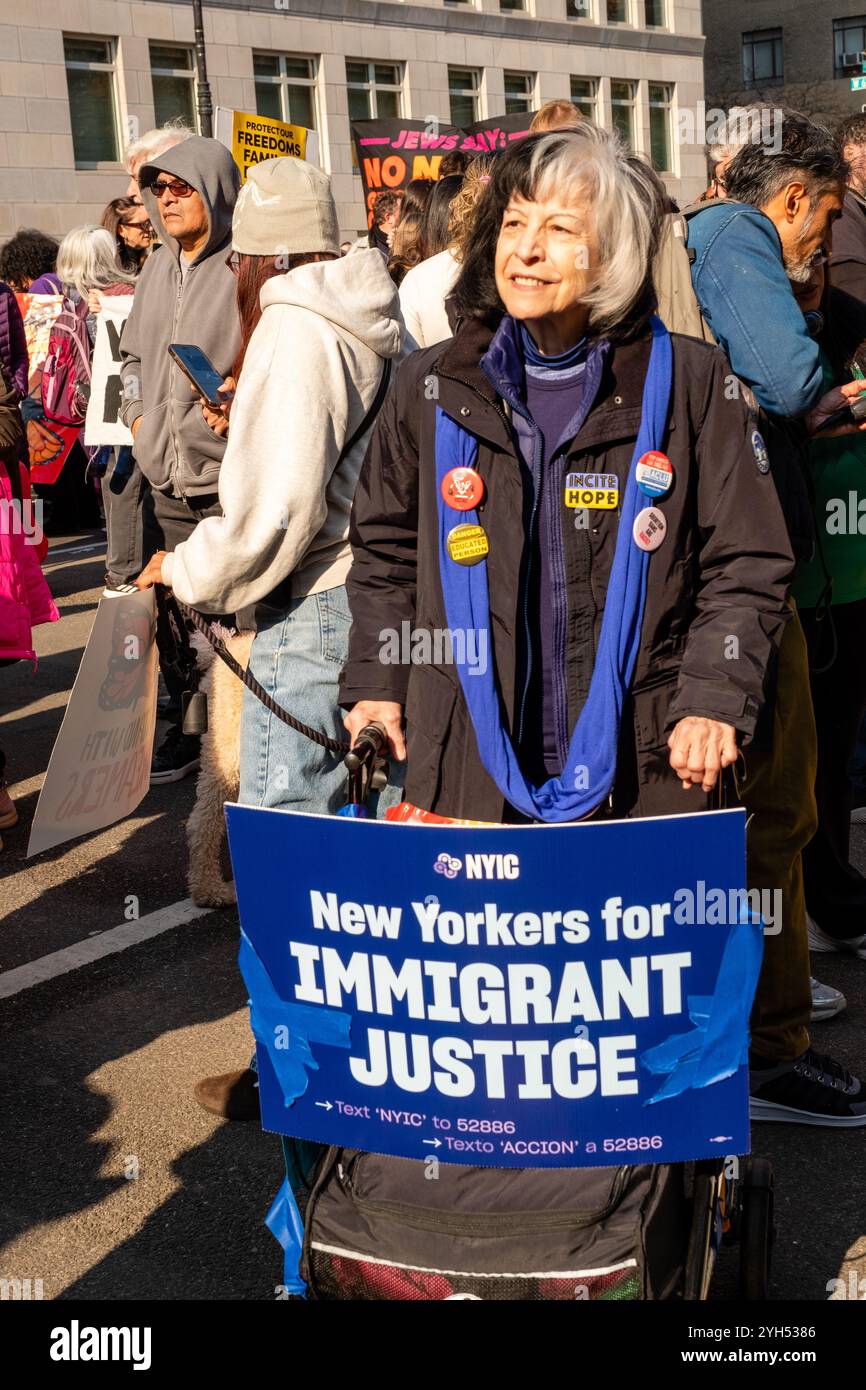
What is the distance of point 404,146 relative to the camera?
41.4 feet

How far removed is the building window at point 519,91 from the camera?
3628 centimetres

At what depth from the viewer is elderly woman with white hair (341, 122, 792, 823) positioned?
2.54 metres

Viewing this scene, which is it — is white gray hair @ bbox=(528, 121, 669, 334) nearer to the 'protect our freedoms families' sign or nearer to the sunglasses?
the 'protect our freedoms families' sign

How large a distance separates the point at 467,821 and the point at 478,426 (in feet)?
2.23

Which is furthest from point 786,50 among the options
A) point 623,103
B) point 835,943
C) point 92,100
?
point 835,943

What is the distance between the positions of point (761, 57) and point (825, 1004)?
60283mm

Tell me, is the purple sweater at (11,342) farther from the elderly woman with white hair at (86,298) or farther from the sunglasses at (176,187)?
the sunglasses at (176,187)

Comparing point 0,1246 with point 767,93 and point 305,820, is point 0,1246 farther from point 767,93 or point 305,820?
point 767,93

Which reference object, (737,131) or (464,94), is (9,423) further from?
(464,94)

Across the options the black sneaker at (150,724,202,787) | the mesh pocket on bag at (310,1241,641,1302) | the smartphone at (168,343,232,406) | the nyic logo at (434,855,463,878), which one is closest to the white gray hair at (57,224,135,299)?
the black sneaker at (150,724,202,787)

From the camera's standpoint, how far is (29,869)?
17.9 feet

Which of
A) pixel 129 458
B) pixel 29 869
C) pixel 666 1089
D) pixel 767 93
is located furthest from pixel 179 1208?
pixel 767 93

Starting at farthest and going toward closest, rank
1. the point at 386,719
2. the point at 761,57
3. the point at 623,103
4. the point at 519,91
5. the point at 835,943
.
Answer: the point at 761,57 → the point at 623,103 → the point at 519,91 → the point at 835,943 → the point at 386,719

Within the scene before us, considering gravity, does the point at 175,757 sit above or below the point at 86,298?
below
